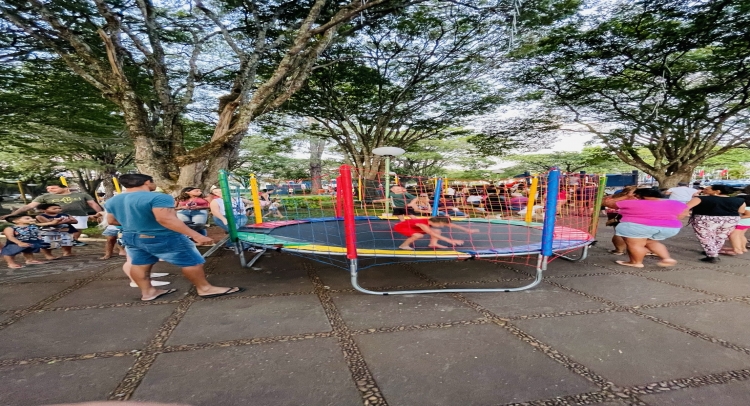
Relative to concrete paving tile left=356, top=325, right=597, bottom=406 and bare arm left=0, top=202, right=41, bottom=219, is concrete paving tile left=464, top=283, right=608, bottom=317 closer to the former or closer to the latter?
concrete paving tile left=356, top=325, right=597, bottom=406

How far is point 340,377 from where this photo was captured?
1.75 m

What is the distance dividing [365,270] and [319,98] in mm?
10482

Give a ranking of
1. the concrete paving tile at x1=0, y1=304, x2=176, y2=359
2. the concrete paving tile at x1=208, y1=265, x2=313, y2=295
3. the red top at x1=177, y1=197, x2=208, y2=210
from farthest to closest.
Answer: the red top at x1=177, y1=197, x2=208, y2=210
the concrete paving tile at x1=208, y1=265, x2=313, y2=295
the concrete paving tile at x1=0, y1=304, x2=176, y2=359

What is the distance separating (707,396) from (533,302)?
1319mm

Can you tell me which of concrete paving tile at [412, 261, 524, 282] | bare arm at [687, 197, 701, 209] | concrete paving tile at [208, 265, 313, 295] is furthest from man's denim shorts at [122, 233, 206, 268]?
bare arm at [687, 197, 701, 209]

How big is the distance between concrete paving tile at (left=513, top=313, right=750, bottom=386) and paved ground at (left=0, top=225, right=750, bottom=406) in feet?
0.04

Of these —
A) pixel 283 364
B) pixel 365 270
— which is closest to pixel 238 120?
pixel 365 270

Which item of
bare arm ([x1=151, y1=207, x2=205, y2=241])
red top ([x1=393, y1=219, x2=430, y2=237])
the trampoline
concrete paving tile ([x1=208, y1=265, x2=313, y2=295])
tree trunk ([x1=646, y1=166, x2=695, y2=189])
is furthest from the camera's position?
tree trunk ([x1=646, y1=166, x2=695, y2=189])

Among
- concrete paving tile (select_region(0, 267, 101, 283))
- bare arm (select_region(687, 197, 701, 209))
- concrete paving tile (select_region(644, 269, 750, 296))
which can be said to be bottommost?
concrete paving tile (select_region(644, 269, 750, 296))

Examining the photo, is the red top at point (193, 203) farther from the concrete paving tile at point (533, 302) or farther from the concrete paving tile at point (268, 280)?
the concrete paving tile at point (533, 302)

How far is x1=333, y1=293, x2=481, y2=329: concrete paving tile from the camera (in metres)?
2.48

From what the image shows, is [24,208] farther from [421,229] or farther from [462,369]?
[462,369]

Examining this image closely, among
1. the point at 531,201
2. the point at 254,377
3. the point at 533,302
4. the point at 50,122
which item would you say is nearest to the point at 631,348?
the point at 533,302

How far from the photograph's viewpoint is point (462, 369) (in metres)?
1.82
